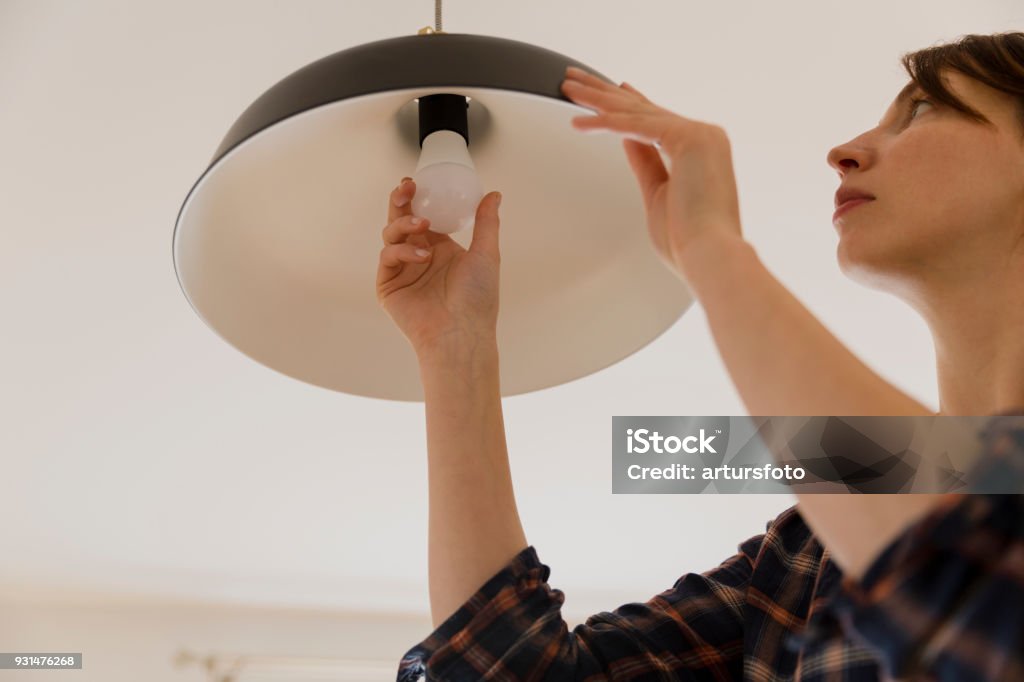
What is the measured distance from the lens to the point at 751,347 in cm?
50

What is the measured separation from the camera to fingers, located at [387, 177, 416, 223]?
670 mm

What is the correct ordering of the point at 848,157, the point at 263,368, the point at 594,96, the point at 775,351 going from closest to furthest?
the point at 775,351 < the point at 594,96 < the point at 848,157 < the point at 263,368

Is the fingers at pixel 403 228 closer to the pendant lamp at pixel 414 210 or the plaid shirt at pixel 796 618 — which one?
the pendant lamp at pixel 414 210

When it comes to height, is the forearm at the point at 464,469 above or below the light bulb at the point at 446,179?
below

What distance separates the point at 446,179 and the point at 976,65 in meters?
0.57

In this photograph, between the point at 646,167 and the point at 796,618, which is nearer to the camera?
the point at 646,167

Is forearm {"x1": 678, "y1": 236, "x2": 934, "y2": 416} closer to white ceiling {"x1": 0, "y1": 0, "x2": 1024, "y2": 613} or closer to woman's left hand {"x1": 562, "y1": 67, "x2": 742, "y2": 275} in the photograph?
woman's left hand {"x1": 562, "y1": 67, "x2": 742, "y2": 275}

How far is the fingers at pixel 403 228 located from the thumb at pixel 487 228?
2.0 inches

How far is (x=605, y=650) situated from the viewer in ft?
3.01

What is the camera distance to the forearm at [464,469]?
31.1 inches

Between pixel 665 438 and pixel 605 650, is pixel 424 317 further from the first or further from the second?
pixel 665 438

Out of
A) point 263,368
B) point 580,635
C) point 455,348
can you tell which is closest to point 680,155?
point 455,348

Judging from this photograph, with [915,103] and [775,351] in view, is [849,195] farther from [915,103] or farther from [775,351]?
[775,351]

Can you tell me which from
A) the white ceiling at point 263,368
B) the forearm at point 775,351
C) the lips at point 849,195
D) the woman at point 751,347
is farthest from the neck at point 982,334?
the white ceiling at point 263,368
